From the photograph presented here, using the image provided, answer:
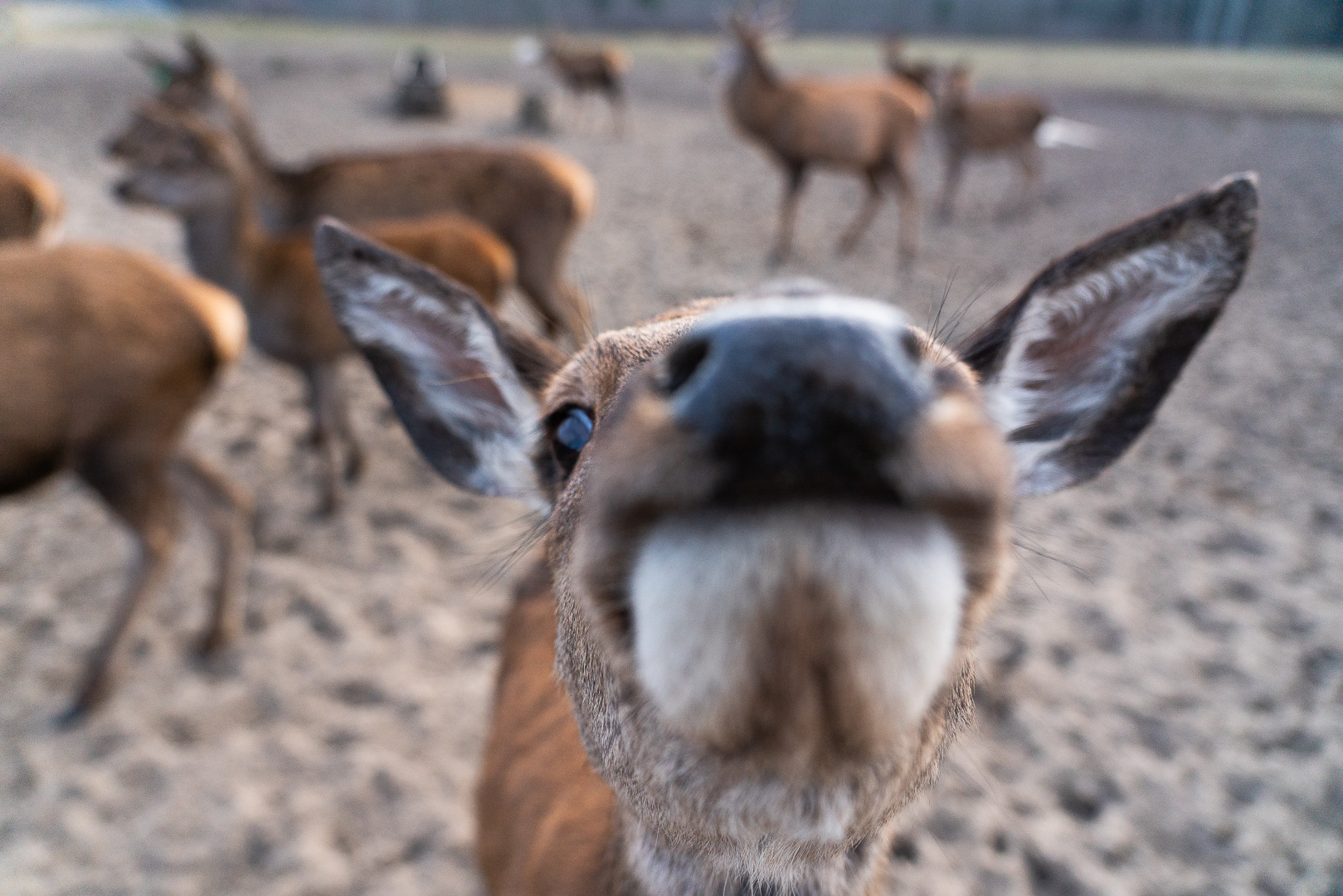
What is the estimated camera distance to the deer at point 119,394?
2.73 m

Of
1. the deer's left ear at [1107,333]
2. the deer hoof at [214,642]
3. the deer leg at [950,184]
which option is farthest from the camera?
the deer leg at [950,184]

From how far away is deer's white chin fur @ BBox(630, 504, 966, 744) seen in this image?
0.57 metres

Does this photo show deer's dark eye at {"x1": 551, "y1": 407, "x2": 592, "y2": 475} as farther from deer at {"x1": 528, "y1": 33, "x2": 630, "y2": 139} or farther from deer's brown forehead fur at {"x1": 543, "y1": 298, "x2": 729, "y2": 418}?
deer at {"x1": 528, "y1": 33, "x2": 630, "y2": 139}

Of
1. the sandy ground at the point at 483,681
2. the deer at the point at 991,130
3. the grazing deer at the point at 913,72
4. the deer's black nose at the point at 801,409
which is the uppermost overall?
the deer's black nose at the point at 801,409

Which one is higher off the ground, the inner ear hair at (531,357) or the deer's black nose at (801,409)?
the deer's black nose at (801,409)

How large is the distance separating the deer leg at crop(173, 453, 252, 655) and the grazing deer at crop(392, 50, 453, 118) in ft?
50.8

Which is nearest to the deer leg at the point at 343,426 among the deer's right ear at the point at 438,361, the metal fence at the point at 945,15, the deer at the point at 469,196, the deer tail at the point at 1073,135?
the deer at the point at 469,196

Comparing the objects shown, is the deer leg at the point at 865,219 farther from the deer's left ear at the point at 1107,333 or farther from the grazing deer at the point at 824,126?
the deer's left ear at the point at 1107,333

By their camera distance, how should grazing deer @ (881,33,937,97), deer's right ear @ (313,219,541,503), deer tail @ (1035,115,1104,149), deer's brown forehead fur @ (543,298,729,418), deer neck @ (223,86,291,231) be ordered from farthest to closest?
deer tail @ (1035,115,1104,149)
grazing deer @ (881,33,937,97)
deer neck @ (223,86,291,231)
deer's right ear @ (313,219,541,503)
deer's brown forehead fur @ (543,298,729,418)

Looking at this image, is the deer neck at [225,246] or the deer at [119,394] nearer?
the deer at [119,394]

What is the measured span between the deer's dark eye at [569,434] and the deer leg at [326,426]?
11.1 feet

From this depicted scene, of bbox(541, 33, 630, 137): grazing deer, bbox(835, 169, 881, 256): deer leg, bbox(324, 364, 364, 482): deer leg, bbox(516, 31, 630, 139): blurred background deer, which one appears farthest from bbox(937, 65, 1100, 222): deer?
bbox(324, 364, 364, 482): deer leg

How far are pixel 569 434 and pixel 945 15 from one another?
88.6 ft

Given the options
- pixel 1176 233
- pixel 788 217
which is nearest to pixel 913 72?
pixel 788 217
